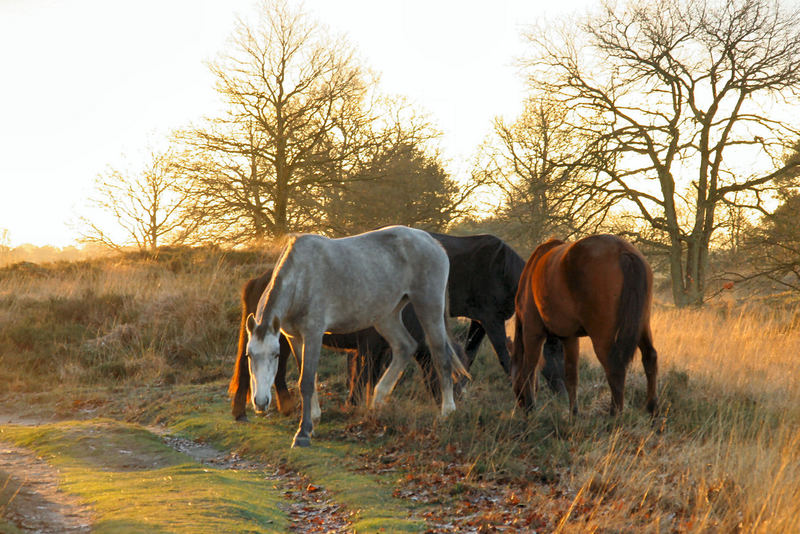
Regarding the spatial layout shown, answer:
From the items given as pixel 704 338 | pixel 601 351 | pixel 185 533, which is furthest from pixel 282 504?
pixel 704 338

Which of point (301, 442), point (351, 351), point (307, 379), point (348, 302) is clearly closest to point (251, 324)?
point (307, 379)

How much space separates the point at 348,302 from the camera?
763cm

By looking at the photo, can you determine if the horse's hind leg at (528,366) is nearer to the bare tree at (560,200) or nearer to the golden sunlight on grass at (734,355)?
the golden sunlight on grass at (734,355)

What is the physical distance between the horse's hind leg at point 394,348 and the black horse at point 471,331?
0.47m

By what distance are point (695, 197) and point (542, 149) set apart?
8451 mm

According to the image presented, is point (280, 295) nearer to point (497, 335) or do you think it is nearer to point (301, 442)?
point (301, 442)

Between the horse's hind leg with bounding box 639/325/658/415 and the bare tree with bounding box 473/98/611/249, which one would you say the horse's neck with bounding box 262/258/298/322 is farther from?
the bare tree with bounding box 473/98/611/249

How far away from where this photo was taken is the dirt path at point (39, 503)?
194 inches

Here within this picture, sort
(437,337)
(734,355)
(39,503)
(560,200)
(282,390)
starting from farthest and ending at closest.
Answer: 1. (560,200)
2. (734,355)
3. (282,390)
4. (437,337)
5. (39,503)

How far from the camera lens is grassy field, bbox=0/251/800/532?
5.04 m

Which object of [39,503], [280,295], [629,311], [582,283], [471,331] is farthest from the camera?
[471,331]

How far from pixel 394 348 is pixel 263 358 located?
6.43ft

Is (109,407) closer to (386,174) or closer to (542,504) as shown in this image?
(542,504)

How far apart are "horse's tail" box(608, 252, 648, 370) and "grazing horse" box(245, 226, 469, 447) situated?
2.07 meters
